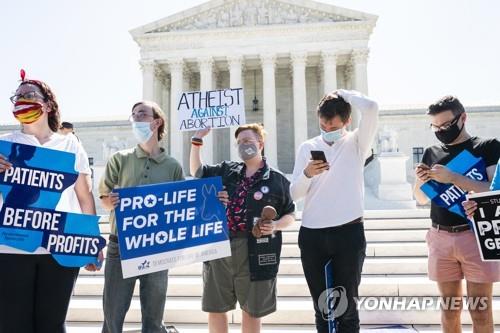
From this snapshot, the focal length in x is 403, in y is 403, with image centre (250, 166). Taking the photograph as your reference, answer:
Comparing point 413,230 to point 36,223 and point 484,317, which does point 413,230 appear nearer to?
point 484,317

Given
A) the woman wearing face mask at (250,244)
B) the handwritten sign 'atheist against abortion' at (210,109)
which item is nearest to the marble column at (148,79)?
the handwritten sign 'atheist against abortion' at (210,109)

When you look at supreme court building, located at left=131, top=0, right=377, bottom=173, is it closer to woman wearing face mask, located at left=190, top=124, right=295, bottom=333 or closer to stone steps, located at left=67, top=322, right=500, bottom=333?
stone steps, located at left=67, top=322, right=500, bottom=333

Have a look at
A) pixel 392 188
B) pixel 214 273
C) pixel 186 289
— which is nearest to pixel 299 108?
pixel 392 188

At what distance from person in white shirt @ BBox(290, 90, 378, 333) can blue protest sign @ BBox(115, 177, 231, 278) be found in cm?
78

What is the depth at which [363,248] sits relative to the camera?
3.65m

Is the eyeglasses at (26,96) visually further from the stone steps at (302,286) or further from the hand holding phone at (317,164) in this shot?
the stone steps at (302,286)

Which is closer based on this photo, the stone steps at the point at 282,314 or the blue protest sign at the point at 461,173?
the blue protest sign at the point at 461,173

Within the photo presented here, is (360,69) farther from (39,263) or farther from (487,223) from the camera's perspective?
(39,263)

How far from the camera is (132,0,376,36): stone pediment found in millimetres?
32531

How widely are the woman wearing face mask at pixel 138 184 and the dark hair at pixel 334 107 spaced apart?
160 centimetres

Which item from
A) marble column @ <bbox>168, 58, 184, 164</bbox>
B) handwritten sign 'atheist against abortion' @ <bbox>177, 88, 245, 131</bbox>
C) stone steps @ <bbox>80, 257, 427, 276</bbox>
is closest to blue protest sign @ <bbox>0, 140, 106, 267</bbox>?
handwritten sign 'atheist against abortion' @ <bbox>177, 88, 245, 131</bbox>

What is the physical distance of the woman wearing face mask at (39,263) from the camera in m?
3.00

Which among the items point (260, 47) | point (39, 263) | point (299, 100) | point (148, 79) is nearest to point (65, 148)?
point (39, 263)

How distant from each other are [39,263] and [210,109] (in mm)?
2593
